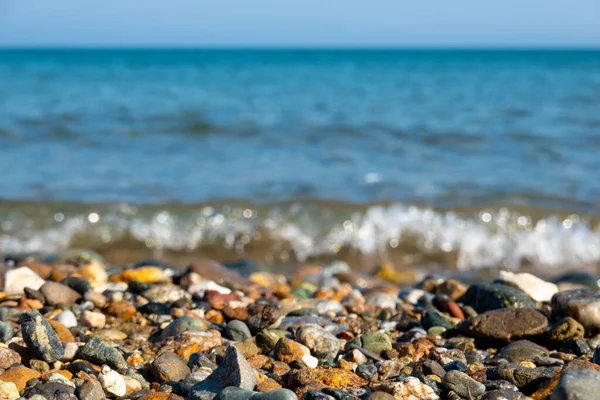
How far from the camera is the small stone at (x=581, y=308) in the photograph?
10.2 feet

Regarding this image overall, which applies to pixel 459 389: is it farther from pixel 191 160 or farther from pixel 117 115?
pixel 117 115

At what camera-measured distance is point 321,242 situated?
676cm

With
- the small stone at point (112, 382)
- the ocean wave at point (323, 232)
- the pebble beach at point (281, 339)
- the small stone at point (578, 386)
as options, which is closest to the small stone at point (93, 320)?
the pebble beach at point (281, 339)

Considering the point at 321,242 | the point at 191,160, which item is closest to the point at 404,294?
the point at 321,242

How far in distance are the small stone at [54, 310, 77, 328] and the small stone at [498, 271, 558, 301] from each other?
2443 mm

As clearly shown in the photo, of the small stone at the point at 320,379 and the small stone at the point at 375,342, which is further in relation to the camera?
the small stone at the point at 375,342

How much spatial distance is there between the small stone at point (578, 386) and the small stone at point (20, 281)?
2.85 metres

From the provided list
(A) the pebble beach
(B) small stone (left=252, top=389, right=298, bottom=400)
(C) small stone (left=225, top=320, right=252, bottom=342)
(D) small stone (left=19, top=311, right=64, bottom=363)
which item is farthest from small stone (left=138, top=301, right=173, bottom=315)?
(B) small stone (left=252, top=389, right=298, bottom=400)

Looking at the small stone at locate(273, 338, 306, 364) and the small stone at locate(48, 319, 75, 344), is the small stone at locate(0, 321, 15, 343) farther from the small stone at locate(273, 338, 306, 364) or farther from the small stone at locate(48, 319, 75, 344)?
the small stone at locate(273, 338, 306, 364)

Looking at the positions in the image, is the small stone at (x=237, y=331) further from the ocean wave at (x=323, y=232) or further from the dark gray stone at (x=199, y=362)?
the ocean wave at (x=323, y=232)

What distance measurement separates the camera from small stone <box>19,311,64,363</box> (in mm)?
2590

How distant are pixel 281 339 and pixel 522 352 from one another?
1.08 metres

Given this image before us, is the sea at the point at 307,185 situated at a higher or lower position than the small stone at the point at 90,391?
lower

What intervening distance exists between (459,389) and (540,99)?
18.2 meters
